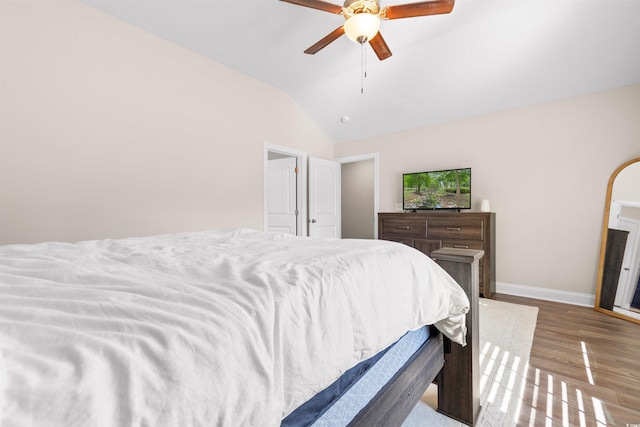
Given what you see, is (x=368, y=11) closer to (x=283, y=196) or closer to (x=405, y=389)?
(x=405, y=389)

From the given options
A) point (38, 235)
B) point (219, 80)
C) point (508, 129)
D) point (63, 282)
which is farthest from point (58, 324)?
point (508, 129)

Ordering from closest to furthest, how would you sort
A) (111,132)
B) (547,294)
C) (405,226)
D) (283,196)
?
(111,132) < (547,294) < (405,226) < (283,196)

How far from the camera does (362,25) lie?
6.59 ft

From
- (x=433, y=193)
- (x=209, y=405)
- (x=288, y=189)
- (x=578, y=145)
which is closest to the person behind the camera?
(x=209, y=405)

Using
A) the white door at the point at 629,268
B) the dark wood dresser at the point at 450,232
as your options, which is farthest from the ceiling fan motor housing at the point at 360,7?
the white door at the point at 629,268

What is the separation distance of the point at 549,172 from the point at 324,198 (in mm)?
3040

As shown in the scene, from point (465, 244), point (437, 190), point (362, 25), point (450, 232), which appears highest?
point (362, 25)

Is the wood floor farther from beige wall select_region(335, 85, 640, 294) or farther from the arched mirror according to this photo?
beige wall select_region(335, 85, 640, 294)

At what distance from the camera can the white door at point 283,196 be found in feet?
14.5

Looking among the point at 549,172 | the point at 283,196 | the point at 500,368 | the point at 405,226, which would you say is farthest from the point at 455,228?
the point at 283,196

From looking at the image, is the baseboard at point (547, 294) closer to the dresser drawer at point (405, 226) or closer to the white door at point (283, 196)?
the dresser drawer at point (405, 226)

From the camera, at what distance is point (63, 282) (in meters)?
0.75

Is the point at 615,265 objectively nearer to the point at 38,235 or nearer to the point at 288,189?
the point at 288,189

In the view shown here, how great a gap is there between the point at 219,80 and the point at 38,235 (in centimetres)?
236
